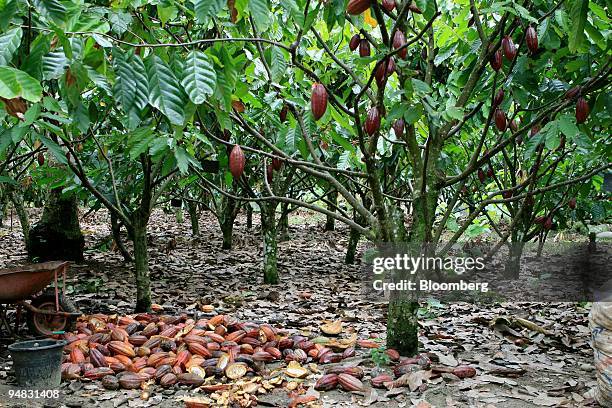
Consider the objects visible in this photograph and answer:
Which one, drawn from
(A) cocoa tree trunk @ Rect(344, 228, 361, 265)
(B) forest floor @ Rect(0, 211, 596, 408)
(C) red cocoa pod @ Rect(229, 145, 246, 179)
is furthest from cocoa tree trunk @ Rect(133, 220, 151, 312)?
(A) cocoa tree trunk @ Rect(344, 228, 361, 265)

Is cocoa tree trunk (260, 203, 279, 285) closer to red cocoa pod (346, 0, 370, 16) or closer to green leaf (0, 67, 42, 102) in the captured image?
red cocoa pod (346, 0, 370, 16)

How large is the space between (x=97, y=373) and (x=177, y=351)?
1.29ft

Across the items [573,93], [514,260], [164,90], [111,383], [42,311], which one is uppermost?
[573,93]

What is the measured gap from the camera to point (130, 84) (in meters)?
1.30

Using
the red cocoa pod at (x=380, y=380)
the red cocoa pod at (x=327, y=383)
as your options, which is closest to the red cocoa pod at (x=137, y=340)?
the red cocoa pod at (x=327, y=383)

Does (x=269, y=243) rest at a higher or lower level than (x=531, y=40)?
lower

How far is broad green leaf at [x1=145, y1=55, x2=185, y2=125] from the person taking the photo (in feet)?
4.32

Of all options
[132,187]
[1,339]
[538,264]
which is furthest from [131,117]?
[538,264]

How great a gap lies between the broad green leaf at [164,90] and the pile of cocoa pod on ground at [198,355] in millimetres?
1399

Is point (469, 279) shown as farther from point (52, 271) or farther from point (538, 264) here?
point (52, 271)

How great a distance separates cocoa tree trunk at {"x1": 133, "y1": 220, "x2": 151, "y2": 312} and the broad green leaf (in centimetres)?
233

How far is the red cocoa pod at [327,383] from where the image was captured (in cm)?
224

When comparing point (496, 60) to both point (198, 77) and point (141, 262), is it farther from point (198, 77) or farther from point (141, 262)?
point (141, 262)

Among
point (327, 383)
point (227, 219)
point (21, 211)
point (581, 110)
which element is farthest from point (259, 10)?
point (21, 211)
